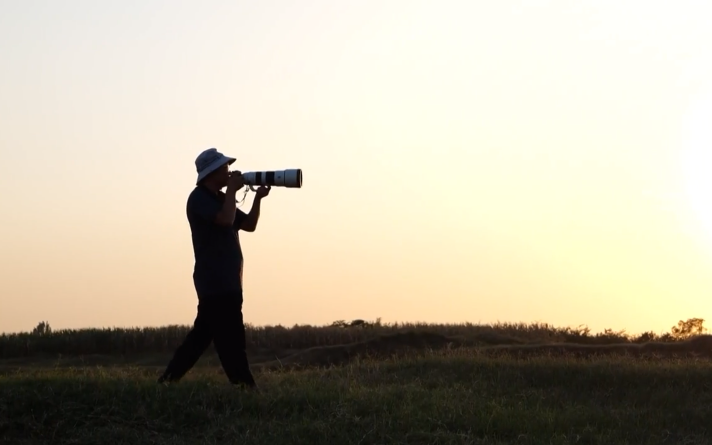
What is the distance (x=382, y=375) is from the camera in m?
11.3

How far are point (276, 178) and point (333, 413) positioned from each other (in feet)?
7.62

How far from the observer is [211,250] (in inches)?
356

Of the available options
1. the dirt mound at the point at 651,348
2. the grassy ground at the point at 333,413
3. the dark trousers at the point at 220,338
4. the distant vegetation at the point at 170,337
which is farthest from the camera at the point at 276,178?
the distant vegetation at the point at 170,337

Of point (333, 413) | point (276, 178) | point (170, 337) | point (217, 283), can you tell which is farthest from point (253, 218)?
point (170, 337)

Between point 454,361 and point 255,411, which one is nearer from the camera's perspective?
point 255,411

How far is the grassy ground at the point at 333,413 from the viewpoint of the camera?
794cm

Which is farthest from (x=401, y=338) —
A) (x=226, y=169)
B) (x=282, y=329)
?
(x=226, y=169)

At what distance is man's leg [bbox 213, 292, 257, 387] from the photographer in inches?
353

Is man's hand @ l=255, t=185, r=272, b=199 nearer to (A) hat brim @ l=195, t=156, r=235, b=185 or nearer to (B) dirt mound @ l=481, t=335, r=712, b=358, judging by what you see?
(A) hat brim @ l=195, t=156, r=235, b=185

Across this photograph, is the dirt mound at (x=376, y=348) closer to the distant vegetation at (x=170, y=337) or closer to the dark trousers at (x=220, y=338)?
the distant vegetation at (x=170, y=337)

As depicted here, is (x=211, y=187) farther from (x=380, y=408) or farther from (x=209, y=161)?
(x=380, y=408)

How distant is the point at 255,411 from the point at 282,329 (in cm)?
1795

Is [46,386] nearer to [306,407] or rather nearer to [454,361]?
[306,407]

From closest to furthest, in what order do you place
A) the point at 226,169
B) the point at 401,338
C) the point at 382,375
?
the point at 226,169, the point at 382,375, the point at 401,338
